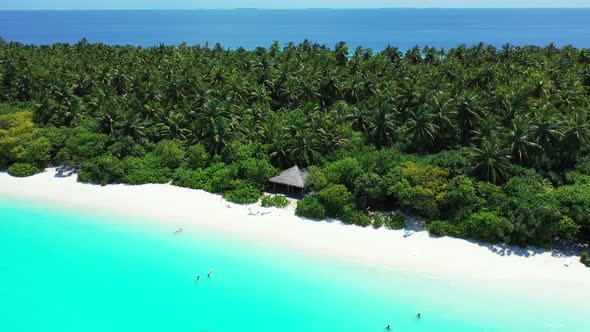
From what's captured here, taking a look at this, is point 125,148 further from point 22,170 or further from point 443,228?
point 443,228

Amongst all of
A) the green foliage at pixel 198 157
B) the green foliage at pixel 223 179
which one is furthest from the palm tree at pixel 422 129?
the green foliage at pixel 198 157

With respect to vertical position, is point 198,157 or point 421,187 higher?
point 198,157

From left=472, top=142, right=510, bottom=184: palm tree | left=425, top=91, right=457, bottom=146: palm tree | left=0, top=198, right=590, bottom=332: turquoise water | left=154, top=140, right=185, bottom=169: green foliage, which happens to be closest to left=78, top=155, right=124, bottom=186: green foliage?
left=154, top=140, right=185, bottom=169: green foliage

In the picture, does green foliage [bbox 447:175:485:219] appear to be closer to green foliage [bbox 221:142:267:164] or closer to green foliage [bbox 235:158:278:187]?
green foliage [bbox 235:158:278:187]

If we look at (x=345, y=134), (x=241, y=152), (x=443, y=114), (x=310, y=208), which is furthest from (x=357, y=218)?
(x=443, y=114)

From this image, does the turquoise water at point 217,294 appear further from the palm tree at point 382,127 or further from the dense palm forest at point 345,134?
the palm tree at point 382,127
